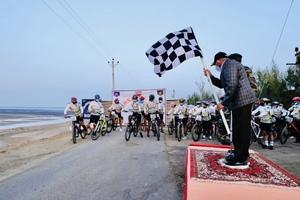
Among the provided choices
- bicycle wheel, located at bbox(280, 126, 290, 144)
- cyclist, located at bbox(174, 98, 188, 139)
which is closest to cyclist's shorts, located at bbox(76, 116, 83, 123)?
cyclist, located at bbox(174, 98, 188, 139)

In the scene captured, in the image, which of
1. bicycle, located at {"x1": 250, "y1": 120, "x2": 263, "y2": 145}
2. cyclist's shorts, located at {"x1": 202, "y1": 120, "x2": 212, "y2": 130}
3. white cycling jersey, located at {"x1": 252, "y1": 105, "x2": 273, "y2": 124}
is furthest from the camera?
cyclist's shorts, located at {"x1": 202, "y1": 120, "x2": 212, "y2": 130}

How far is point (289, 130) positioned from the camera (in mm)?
14266

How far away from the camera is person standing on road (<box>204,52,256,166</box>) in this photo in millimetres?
4855

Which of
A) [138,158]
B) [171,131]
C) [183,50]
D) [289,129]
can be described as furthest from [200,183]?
[171,131]

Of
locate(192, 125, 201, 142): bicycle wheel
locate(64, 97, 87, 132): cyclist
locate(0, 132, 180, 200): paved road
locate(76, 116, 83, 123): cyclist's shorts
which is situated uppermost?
locate(64, 97, 87, 132): cyclist

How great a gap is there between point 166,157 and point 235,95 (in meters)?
5.14

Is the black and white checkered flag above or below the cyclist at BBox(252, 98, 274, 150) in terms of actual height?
above

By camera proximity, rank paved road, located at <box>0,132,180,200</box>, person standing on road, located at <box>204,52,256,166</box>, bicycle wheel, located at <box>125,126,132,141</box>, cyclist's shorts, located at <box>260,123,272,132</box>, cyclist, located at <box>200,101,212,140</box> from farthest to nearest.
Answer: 1. cyclist, located at <box>200,101,212,140</box>
2. bicycle wheel, located at <box>125,126,132,141</box>
3. cyclist's shorts, located at <box>260,123,272,132</box>
4. paved road, located at <box>0,132,180,200</box>
5. person standing on road, located at <box>204,52,256,166</box>

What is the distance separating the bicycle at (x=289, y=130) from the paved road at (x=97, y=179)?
6637 millimetres

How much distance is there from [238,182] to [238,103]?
143 cm

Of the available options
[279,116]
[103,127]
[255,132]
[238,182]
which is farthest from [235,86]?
[103,127]

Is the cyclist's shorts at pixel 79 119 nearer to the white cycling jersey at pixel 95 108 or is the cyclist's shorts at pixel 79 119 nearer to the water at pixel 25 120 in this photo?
the white cycling jersey at pixel 95 108

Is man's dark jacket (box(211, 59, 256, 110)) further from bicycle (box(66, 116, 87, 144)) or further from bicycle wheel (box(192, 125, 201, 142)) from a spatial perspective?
bicycle (box(66, 116, 87, 144))

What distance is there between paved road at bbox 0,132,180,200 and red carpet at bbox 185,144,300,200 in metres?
1.33
